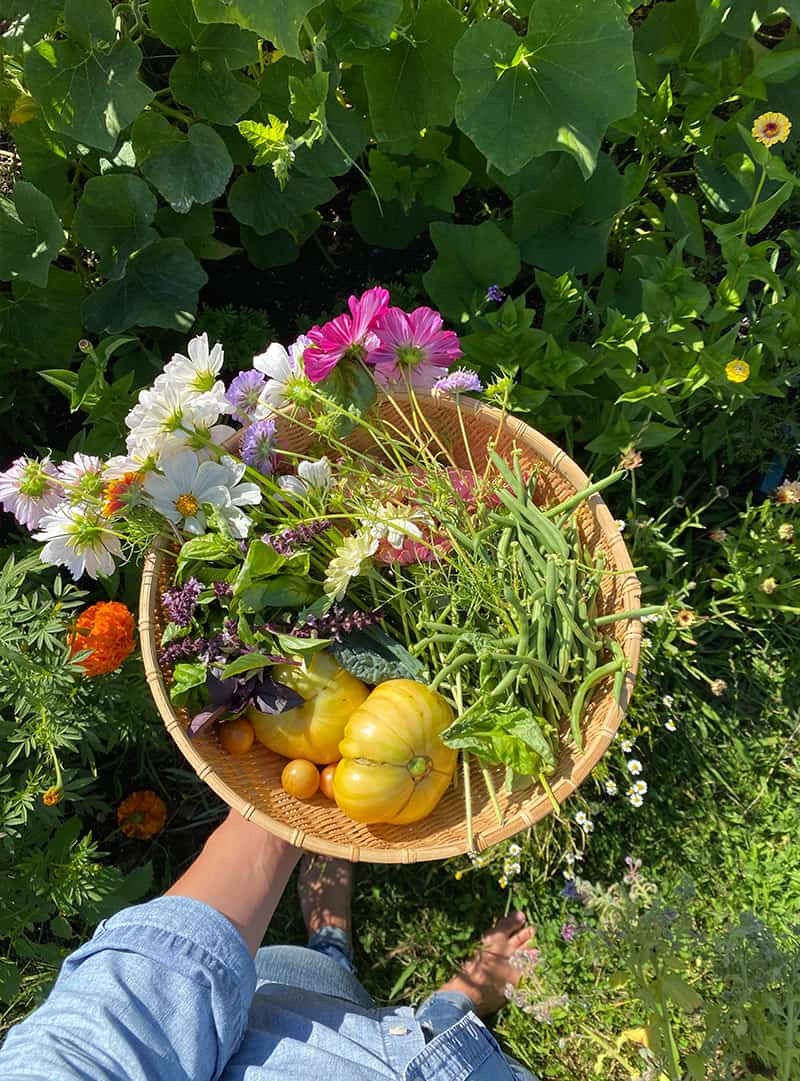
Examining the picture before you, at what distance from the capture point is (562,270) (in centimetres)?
148

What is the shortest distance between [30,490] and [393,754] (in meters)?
0.54

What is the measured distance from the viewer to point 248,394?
1117 millimetres

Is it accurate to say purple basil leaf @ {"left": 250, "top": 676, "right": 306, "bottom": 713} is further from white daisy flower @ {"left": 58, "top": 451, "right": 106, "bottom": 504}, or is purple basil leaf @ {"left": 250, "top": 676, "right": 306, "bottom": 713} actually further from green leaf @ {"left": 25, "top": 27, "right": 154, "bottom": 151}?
green leaf @ {"left": 25, "top": 27, "right": 154, "bottom": 151}

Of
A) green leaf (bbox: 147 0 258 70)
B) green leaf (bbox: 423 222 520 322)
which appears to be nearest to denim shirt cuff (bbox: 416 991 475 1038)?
green leaf (bbox: 423 222 520 322)

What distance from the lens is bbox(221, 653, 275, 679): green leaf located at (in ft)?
3.48

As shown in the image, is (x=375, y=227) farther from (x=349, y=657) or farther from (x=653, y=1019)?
(x=653, y=1019)

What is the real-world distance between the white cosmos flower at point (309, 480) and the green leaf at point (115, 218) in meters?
0.52

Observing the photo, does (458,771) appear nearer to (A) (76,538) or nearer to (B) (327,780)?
(B) (327,780)

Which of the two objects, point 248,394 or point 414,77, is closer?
point 248,394

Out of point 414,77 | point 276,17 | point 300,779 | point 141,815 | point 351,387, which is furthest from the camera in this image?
point 141,815

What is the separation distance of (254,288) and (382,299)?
783mm

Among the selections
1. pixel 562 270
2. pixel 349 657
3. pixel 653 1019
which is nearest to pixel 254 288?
pixel 562 270

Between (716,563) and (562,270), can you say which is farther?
(716,563)

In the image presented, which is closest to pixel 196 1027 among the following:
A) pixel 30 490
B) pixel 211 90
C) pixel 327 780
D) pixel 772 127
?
pixel 327 780
